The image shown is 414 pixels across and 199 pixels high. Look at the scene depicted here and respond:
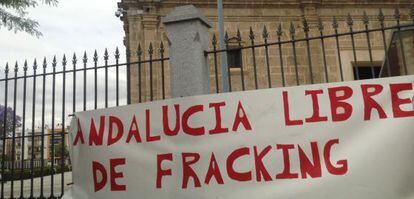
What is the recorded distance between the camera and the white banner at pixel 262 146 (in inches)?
137

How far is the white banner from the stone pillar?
0.31 metres

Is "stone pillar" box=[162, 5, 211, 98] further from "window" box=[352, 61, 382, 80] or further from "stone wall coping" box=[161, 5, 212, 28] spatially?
"window" box=[352, 61, 382, 80]

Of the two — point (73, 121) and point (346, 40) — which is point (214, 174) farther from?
point (346, 40)

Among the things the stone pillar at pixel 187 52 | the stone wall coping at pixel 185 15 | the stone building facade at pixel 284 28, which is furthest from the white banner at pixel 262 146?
the stone building facade at pixel 284 28

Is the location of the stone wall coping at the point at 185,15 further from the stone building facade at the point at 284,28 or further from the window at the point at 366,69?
the window at the point at 366,69

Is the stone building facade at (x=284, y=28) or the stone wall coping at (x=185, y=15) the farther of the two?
the stone building facade at (x=284, y=28)

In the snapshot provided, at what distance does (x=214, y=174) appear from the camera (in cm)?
387

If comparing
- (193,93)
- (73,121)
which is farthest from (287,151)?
(73,121)

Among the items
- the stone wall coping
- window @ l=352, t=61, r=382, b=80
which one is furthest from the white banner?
window @ l=352, t=61, r=382, b=80

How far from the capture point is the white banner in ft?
11.4

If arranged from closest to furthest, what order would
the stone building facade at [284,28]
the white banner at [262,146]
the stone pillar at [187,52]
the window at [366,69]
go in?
the white banner at [262,146] < the stone pillar at [187,52] < the stone building facade at [284,28] < the window at [366,69]

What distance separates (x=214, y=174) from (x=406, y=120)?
1639 mm

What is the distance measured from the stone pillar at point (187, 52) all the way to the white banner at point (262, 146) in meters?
0.31

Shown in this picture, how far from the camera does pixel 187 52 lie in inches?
Result: 176
